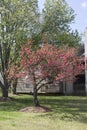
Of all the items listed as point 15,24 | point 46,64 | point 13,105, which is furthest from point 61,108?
point 15,24

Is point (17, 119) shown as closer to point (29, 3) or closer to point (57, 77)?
point (57, 77)

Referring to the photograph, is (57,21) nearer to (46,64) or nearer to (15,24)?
(15,24)

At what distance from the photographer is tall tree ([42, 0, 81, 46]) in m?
32.7

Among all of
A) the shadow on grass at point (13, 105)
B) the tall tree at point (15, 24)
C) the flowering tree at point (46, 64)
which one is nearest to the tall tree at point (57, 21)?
the tall tree at point (15, 24)

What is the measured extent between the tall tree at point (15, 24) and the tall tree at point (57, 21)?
4.26 feet

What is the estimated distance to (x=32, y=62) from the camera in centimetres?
2167

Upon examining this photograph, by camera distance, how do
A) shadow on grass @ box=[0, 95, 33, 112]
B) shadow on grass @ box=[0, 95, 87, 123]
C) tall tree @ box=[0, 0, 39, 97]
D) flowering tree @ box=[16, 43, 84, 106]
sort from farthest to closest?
tall tree @ box=[0, 0, 39, 97] → shadow on grass @ box=[0, 95, 33, 112] → flowering tree @ box=[16, 43, 84, 106] → shadow on grass @ box=[0, 95, 87, 123]

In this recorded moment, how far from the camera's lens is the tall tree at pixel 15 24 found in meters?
30.4

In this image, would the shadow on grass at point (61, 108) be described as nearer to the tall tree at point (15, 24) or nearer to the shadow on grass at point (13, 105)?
the shadow on grass at point (13, 105)

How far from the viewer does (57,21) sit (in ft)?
108

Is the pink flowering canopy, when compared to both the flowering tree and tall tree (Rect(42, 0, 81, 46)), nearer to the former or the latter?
the flowering tree

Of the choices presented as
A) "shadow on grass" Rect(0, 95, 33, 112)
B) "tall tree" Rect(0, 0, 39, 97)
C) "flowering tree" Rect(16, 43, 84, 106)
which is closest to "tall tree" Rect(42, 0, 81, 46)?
"tall tree" Rect(0, 0, 39, 97)

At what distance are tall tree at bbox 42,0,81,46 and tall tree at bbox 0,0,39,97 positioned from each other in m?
1.30

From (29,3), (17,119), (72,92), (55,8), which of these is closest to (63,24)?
(55,8)
